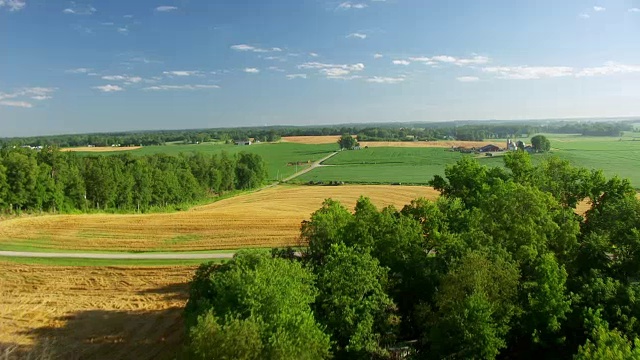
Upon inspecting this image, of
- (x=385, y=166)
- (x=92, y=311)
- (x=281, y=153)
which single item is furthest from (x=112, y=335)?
(x=281, y=153)

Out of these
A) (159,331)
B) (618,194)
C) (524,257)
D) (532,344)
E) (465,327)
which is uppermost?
(618,194)

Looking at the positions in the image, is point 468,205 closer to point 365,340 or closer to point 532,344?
point 532,344

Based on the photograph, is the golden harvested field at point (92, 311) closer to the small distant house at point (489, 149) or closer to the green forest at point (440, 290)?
the green forest at point (440, 290)

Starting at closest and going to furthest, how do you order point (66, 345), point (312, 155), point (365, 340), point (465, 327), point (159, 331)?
point (465, 327), point (365, 340), point (66, 345), point (159, 331), point (312, 155)

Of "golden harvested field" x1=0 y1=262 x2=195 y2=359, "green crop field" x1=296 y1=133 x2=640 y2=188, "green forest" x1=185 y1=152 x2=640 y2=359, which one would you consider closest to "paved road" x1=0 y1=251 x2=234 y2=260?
"golden harvested field" x1=0 y1=262 x2=195 y2=359

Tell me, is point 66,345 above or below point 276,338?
below

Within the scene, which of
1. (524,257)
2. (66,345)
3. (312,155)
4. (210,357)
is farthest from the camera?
(312,155)

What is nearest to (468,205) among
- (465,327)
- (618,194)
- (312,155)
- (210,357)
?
(618,194)

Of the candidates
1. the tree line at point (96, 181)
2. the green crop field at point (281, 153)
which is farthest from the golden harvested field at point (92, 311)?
the green crop field at point (281, 153)

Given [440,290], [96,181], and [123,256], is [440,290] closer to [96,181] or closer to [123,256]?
[123,256]
